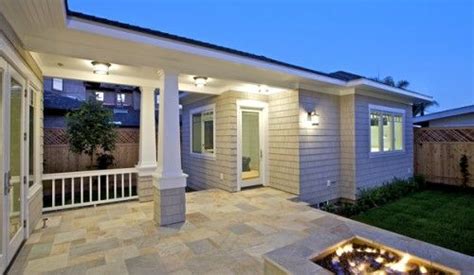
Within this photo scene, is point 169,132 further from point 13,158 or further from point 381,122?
point 381,122

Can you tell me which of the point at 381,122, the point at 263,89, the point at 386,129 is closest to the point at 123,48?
the point at 263,89

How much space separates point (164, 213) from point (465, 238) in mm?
5190

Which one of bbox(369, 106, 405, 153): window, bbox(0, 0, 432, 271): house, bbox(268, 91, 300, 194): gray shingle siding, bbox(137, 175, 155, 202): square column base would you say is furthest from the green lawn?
bbox(137, 175, 155, 202): square column base

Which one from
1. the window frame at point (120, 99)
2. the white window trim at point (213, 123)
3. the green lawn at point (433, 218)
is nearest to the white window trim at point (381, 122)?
the green lawn at point (433, 218)

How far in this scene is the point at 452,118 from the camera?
33.3ft

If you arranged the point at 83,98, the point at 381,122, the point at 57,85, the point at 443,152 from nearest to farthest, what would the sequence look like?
the point at 381,122, the point at 443,152, the point at 57,85, the point at 83,98

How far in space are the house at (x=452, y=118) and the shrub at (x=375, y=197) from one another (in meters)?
3.92

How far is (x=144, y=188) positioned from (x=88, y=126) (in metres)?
2.32

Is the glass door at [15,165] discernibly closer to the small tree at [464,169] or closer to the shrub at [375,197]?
the shrub at [375,197]

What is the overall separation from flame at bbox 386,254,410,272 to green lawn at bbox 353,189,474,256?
8.40ft

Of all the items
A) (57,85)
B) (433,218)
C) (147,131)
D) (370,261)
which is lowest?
(433,218)

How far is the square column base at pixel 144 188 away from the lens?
5.71 metres

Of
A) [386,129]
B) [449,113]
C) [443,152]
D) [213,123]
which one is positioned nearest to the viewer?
[213,123]

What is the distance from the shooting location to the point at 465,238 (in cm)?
438
